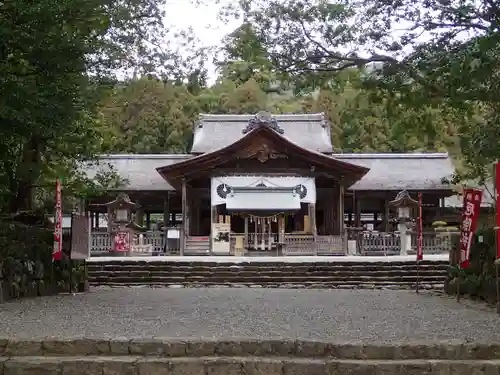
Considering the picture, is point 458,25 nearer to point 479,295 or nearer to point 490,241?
point 490,241

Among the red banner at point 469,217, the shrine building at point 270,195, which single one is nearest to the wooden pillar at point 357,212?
the shrine building at point 270,195

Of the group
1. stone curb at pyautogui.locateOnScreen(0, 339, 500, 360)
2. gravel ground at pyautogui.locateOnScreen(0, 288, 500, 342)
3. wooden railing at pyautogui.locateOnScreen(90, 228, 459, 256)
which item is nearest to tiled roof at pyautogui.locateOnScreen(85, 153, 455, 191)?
wooden railing at pyautogui.locateOnScreen(90, 228, 459, 256)

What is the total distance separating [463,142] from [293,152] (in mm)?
11939

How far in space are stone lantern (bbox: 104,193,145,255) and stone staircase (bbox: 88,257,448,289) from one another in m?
5.03

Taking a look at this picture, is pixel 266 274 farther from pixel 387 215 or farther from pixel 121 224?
pixel 387 215

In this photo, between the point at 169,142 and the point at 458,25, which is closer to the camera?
the point at 458,25

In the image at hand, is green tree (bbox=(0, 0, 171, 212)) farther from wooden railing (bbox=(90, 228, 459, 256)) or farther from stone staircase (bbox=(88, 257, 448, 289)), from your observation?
wooden railing (bbox=(90, 228, 459, 256))

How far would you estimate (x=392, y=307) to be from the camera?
29.9 feet

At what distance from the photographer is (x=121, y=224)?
21.9 metres

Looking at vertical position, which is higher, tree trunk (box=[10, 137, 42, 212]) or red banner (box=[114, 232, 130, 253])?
tree trunk (box=[10, 137, 42, 212])

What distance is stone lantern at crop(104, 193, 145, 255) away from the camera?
839 inches

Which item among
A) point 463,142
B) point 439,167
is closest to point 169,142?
point 439,167

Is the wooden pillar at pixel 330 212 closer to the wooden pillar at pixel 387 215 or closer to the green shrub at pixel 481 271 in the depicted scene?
the wooden pillar at pixel 387 215

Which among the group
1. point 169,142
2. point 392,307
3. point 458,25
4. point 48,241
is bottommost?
point 392,307
